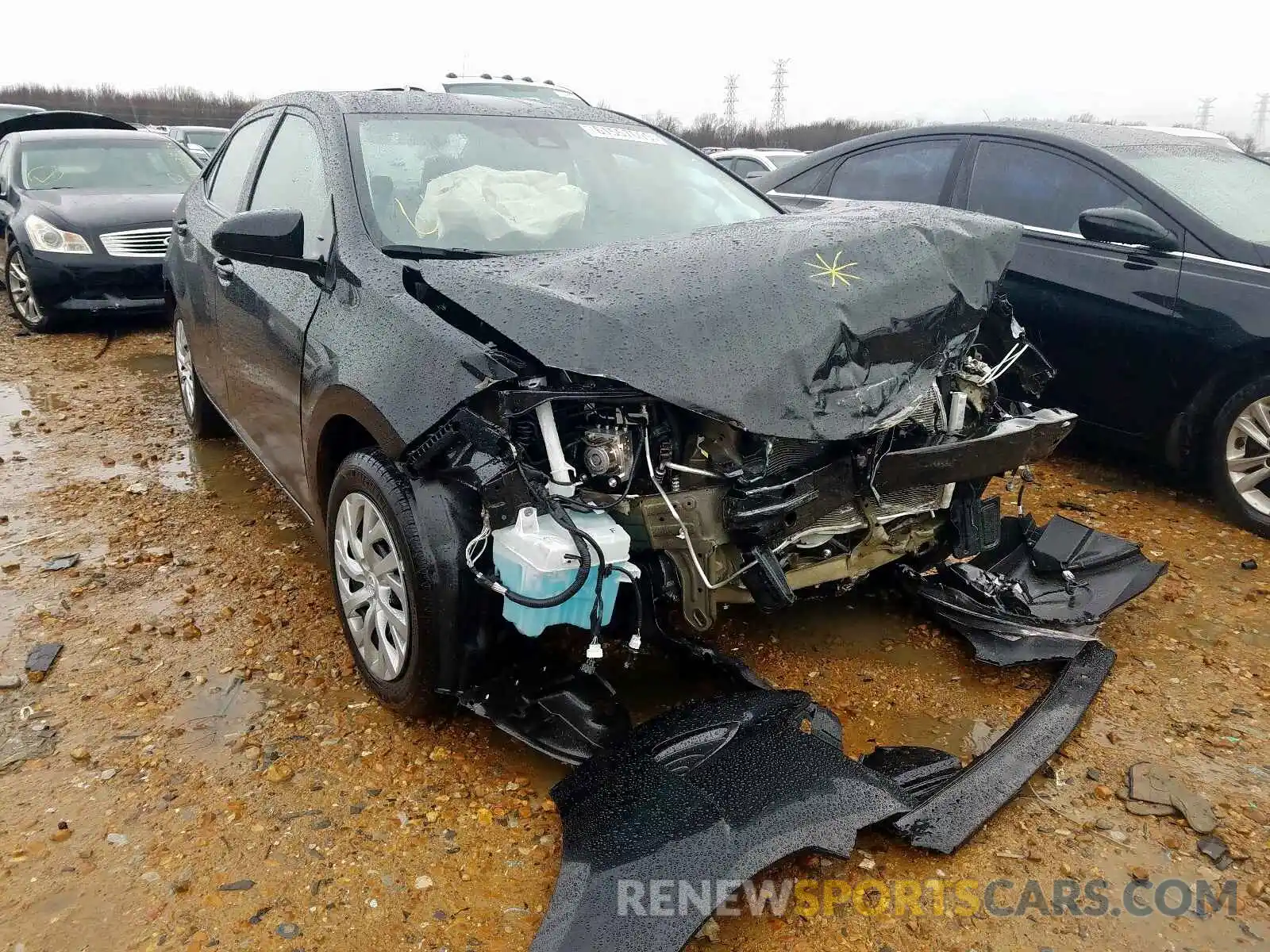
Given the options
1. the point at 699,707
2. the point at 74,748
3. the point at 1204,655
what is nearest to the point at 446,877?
the point at 699,707

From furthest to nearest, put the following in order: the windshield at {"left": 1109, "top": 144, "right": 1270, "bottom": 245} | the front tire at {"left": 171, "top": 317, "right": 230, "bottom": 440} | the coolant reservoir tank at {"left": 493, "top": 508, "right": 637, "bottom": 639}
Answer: the front tire at {"left": 171, "top": 317, "right": 230, "bottom": 440} < the windshield at {"left": 1109, "top": 144, "right": 1270, "bottom": 245} < the coolant reservoir tank at {"left": 493, "top": 508, "right": 637, "bottom": 639}

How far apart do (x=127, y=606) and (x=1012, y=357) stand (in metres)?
3.37

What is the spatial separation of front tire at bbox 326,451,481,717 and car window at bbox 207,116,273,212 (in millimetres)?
1911

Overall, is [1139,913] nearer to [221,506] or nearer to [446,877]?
[446,877]

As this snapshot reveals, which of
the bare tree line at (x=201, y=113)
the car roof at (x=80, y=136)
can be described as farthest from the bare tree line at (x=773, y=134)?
the car roof at (x=80, y=136)

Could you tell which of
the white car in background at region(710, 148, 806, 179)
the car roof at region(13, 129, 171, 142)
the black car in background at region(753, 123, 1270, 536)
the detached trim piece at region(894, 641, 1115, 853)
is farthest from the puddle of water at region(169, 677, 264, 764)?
the white car in background at region(710, 148, 806, 179)

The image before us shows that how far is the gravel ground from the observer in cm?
204

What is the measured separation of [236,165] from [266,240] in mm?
1660

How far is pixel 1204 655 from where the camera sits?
10.2 ft

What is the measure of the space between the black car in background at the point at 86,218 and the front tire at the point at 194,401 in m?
2.88

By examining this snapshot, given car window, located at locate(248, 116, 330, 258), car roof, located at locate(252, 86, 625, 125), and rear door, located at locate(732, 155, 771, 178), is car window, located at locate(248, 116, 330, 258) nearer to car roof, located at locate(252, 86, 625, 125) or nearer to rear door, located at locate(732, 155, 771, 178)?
car roof, located at locate(252, 86, 625, 125)

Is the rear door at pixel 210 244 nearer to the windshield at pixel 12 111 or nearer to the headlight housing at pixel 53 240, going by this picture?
the headlight housing at pixel 53 240

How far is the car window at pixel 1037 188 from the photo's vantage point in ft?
14.7

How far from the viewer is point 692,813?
2016 millimetres
